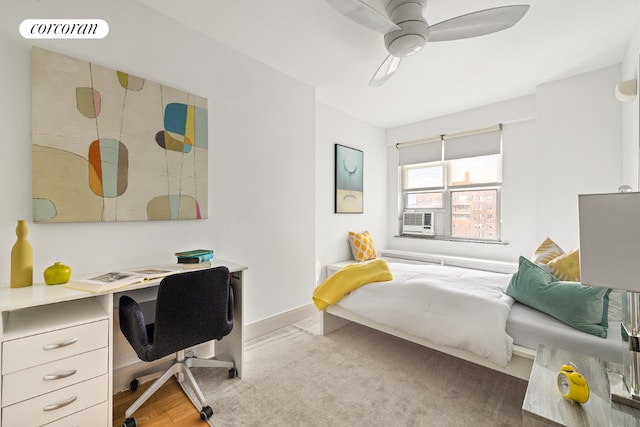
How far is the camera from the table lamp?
3.04 feet

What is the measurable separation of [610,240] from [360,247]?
127 inches

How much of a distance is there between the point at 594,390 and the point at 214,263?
2.21 meters

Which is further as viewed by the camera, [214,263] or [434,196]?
[434,196]

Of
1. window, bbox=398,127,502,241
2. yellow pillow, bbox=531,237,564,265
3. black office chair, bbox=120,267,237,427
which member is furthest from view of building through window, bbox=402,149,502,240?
black office chair, bbox=120,267,237,427

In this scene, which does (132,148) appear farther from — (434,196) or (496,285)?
(434,196)

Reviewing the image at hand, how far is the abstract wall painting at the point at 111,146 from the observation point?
164cm

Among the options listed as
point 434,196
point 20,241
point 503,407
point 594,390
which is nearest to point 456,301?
point 503,407

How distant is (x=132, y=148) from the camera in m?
1.95

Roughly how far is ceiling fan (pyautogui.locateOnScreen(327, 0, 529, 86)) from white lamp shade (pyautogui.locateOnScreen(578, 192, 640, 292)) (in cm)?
128

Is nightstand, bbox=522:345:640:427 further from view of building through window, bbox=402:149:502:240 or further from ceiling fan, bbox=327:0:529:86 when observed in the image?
view of building through window, bbox=402:149:502:240

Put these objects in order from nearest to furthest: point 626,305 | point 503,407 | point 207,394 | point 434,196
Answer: point 626,305 → point 503,407 → point 207,394 → point 434,196

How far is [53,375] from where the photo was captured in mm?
→ 1292

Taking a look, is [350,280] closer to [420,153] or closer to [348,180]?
[348,180]

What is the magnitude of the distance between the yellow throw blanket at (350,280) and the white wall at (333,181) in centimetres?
113
